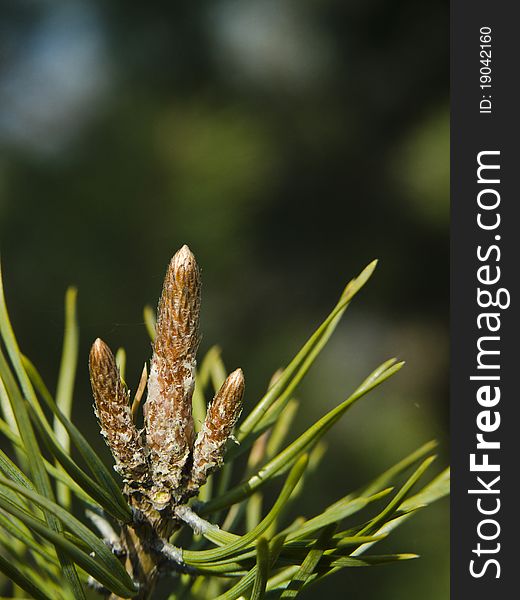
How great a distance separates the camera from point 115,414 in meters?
0.26

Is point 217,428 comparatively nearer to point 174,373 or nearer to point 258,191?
point 174,373

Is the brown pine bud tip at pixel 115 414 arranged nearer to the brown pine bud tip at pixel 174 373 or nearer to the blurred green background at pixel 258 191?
the brown pine bud tip at pixel 174 373

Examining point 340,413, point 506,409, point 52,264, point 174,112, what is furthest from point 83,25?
point 340,413

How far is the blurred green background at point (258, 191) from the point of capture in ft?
2.92

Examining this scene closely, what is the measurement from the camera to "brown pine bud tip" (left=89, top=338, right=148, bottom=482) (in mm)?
253

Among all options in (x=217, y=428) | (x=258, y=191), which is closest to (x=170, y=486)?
(x=217, y=428)

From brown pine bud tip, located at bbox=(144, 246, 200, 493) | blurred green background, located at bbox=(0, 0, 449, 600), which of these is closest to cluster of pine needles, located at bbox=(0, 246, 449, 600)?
brown pine bud tip, located at bbox=(144, 246, 200, 493)

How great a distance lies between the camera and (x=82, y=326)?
0.84 m

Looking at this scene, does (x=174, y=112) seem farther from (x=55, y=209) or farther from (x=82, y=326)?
(x=82, y=326)

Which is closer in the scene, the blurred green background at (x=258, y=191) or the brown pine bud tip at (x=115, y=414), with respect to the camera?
the brown pine bud tip at (x=115, y=414)

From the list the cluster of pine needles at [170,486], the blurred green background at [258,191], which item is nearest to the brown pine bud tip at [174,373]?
the cluster of pine needles at [170,486]

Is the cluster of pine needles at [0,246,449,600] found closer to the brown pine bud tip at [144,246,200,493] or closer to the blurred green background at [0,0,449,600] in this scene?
the brown pine bud tip at [144,246,200,493]

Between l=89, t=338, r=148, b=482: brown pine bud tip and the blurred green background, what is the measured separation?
57 cm

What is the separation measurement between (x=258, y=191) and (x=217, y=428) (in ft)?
2.47
